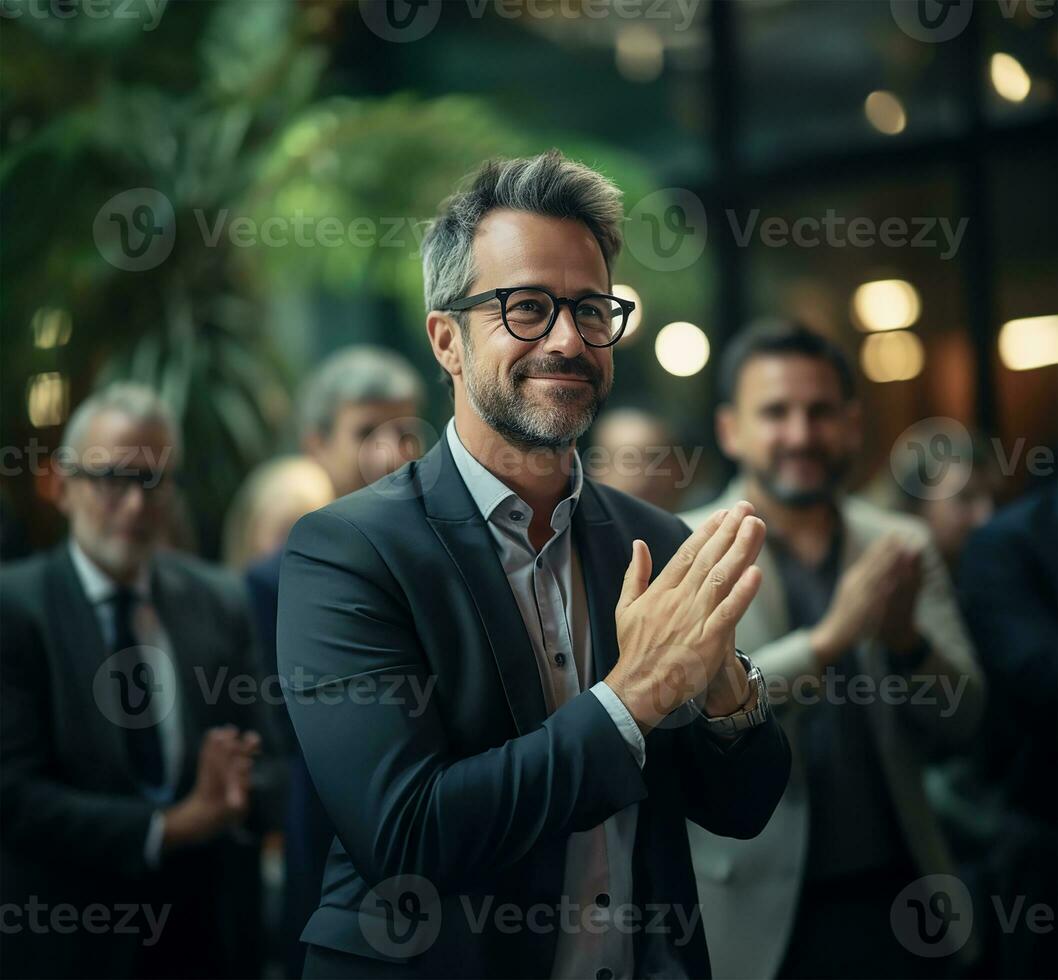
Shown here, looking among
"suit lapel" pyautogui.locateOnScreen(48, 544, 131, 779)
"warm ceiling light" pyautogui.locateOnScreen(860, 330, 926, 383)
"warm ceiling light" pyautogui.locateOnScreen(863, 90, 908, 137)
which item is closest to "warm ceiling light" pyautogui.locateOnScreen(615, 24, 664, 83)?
"warm ceiling light" pyautogui.locateOnScreen(863, 90, 908, 137)

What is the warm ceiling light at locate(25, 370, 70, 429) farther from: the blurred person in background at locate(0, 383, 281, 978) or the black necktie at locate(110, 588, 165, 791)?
the black necktie at locate(110, 588, 165, 791)

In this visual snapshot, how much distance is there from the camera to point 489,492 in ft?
5.78

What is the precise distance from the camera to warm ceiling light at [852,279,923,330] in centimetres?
581

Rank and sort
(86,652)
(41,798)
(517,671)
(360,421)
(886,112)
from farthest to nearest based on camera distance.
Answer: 1. (886,112)
2. (360,421)
3. (86,652)
4. (41,798)
5. (517,671)

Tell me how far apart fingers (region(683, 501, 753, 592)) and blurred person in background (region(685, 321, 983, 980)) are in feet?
3.23

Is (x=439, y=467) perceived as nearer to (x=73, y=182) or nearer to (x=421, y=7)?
(x=73, y=182)

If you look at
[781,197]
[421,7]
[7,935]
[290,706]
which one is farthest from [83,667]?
[421,7]

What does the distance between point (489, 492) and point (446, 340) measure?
24 centimetres

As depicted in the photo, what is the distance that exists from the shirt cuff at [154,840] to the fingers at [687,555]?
5.05 ft

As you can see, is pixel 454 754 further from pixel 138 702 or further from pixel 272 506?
pixel 272 506

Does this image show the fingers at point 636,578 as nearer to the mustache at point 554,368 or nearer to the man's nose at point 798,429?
the mustache at point 554,368

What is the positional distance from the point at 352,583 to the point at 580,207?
0.62 m

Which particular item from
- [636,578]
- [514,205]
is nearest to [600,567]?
[636,578]

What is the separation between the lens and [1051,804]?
3.21 meters
